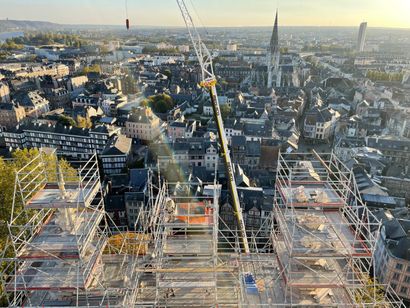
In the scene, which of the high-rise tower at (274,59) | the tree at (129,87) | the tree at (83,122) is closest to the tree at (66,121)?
the tree at (83,122)

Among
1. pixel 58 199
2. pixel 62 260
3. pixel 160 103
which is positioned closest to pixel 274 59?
pixel 160 103

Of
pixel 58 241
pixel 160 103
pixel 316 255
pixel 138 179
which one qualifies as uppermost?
pixel 58 241

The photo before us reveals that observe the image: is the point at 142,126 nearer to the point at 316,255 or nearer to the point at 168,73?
the point at 316,255

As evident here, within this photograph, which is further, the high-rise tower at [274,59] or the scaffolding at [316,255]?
the high-rise tower at [274,59]

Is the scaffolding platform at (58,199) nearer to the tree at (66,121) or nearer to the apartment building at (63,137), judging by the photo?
the apartment building at (63,137)

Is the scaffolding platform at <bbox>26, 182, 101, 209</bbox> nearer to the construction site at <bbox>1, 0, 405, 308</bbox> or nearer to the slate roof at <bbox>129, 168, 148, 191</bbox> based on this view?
the construction site at <bbox>1, 0, 405, 308</bbox>

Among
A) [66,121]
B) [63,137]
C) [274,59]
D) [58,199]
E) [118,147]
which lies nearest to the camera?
[58,199]

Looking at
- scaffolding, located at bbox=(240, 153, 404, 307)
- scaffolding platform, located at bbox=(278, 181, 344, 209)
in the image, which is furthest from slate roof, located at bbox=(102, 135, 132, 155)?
scaffolding, located at bbox=(240, 153, 404, 307)

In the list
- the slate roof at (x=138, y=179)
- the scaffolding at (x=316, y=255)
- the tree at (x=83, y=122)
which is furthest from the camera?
the tree at (x=83, y=122)

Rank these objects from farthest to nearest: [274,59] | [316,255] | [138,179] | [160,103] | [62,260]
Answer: [274,59], [160,103], [138,179], [316,255], [62,260]

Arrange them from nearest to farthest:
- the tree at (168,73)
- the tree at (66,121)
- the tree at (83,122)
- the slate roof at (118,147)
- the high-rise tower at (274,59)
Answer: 1. the slate roof at (118,147)
2. the tree at (83,122)
3. the tree at (66,121)
4. the high-rise tower at (274,59)
5. the tree at (168,73)

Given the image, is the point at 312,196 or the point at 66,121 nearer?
the point at 312,196
